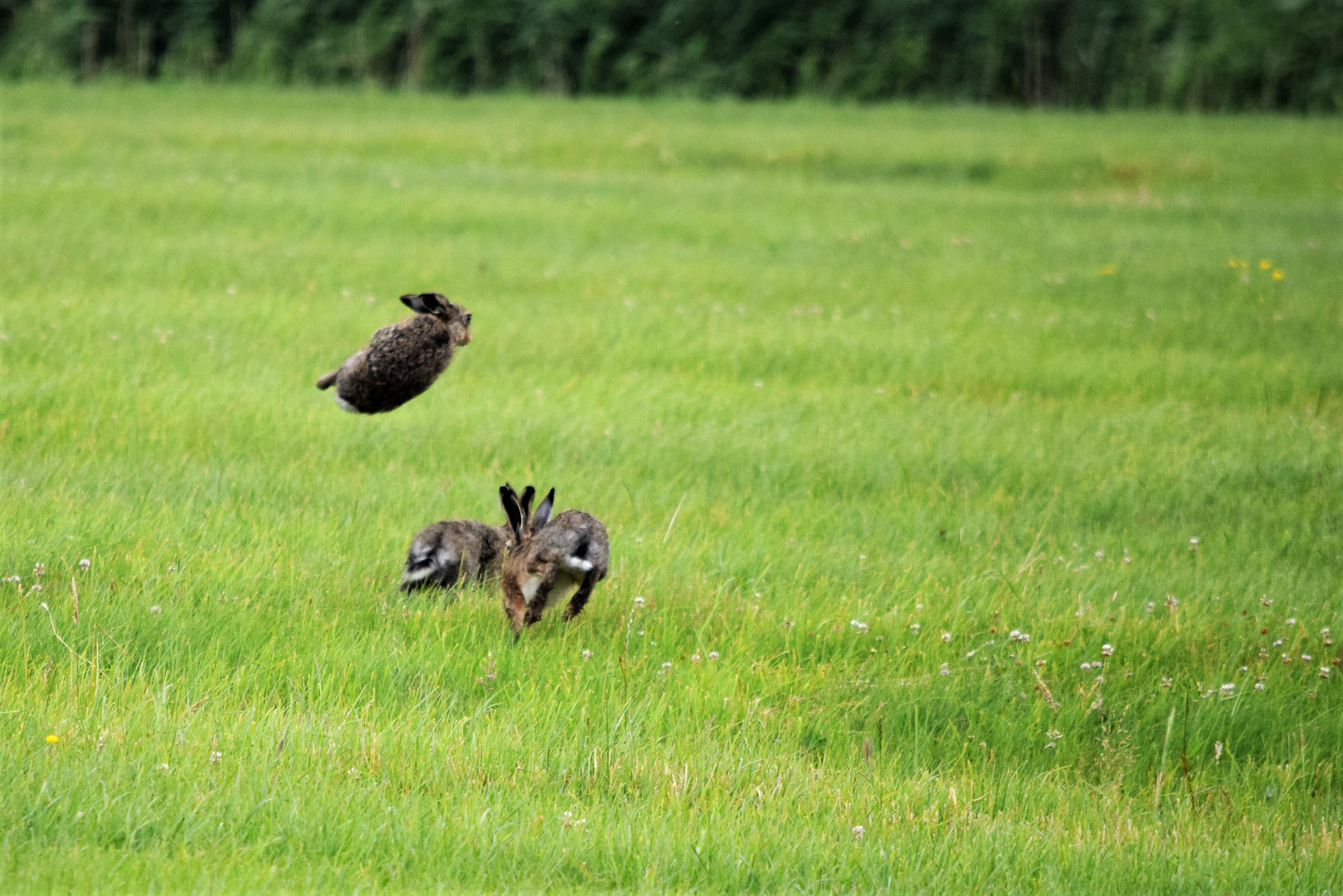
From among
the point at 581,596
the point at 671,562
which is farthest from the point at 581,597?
the point at 671,562

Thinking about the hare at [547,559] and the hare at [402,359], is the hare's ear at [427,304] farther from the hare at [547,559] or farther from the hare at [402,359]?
the hare at [547,559]

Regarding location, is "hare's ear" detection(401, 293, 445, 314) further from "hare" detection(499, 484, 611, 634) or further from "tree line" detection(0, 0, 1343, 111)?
"tree line" detection(0, 0, 1343, 111)

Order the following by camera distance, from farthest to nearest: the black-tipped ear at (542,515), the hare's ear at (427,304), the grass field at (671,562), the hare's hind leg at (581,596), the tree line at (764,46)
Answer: the tree line at (764,46) < the black-tipped ear at (542,515) < the hare's hind leg at (581,596) < the hare's ear at (427,304) < the grass field at (671,562)

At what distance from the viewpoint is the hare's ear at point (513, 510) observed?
5223 millimetres

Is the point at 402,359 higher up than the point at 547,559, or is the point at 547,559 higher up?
the point at 402,359

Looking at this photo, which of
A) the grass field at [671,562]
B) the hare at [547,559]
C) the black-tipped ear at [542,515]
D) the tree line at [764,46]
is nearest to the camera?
the grass field at [671,562]

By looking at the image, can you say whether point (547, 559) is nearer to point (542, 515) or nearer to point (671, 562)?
point (542, 515)

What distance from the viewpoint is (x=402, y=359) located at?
185 inches

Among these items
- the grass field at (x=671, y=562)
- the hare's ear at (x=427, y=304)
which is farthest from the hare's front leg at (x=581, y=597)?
the hare's ear at (x=427, y=304)

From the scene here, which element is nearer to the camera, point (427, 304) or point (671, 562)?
point (427, 304)

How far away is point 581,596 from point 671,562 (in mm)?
1173

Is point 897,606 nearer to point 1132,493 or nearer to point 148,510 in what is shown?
point 1132,493

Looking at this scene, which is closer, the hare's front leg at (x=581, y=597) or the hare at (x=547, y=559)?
the hare at (x=547, y=559)

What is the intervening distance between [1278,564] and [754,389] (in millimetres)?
4241
